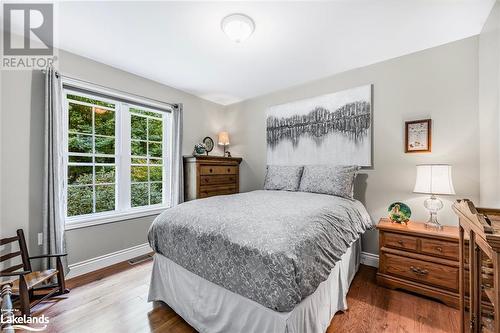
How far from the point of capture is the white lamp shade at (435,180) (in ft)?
6.33

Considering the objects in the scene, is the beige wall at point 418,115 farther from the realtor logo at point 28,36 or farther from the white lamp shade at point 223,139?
the realtor logo at point 28,36

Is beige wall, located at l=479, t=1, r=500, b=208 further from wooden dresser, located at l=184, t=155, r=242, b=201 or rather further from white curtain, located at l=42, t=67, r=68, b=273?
white curtain, located at l=42, t=67, r=68, b=273

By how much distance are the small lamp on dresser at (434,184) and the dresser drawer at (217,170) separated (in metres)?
2.62

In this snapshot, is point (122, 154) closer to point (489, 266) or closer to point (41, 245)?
point (41, 245)

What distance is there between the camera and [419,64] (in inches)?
93.3

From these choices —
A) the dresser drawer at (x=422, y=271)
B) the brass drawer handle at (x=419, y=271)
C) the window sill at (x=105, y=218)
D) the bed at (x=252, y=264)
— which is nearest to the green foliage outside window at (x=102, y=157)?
the window sill at (x=105, y=218)

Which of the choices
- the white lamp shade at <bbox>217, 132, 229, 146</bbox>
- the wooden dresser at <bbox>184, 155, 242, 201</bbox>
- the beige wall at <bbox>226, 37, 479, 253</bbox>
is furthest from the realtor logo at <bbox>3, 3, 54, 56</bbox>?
the beige wall at <bbox>226, 37, 479, 253</bbox>

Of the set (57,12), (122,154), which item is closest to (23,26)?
(57,12)

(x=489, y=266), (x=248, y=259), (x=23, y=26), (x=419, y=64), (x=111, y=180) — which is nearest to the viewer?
(x=489, y=266)

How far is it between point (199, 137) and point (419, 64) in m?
3.17

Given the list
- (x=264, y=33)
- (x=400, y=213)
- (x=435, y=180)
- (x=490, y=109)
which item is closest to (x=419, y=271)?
(x=400, y=213)

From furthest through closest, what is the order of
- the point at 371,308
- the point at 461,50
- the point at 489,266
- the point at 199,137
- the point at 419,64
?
the point at 199,137, the point at 419,64, the point at 461,50, the point at 371,308, the point at 489,266

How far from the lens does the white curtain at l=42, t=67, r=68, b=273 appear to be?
2162mm

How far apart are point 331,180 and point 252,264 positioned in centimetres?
167
